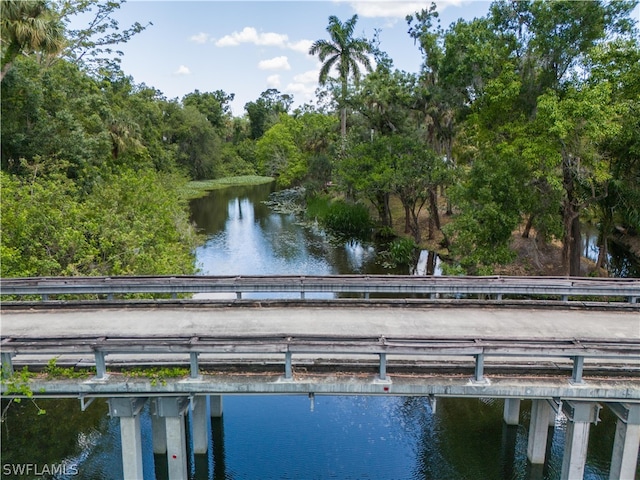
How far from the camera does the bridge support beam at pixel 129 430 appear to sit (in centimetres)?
1052

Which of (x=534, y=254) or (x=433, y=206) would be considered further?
(x=433, y=206)

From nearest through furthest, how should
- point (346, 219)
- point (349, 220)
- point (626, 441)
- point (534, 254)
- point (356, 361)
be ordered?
point (356, 361)
point (626, 441)
point (534, 254)
point (349, 220)
point (346, 219)

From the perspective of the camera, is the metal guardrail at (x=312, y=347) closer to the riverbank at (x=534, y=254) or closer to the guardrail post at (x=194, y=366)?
the guardrail post at (x=194, y=366)

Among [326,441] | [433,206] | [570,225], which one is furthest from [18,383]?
[433,206]

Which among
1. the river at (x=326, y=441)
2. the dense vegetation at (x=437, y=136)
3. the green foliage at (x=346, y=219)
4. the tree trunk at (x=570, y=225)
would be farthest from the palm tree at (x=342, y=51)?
the river at (x=326, y=441)

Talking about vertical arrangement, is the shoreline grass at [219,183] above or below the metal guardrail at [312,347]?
below

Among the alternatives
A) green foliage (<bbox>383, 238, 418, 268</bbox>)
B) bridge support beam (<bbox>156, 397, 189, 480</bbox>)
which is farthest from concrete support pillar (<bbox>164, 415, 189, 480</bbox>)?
green foliage (<bbox>383, 238, 418, 268</bbox>)

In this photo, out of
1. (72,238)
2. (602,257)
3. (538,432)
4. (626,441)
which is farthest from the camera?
(602,257)

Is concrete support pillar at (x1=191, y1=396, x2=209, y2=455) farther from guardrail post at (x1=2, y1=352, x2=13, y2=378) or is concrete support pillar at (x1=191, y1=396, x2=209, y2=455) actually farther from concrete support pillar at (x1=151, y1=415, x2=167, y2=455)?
guardrail post at (x1=2, y1=352, x2=13, y2=378)

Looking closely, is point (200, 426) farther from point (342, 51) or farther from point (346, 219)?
point (342, 51)

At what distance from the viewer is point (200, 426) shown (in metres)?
14.0

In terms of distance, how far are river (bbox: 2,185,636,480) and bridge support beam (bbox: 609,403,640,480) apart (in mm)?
2566

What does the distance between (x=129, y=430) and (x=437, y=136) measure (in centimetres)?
3060

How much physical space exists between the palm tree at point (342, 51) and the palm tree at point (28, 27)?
28.2 meters
